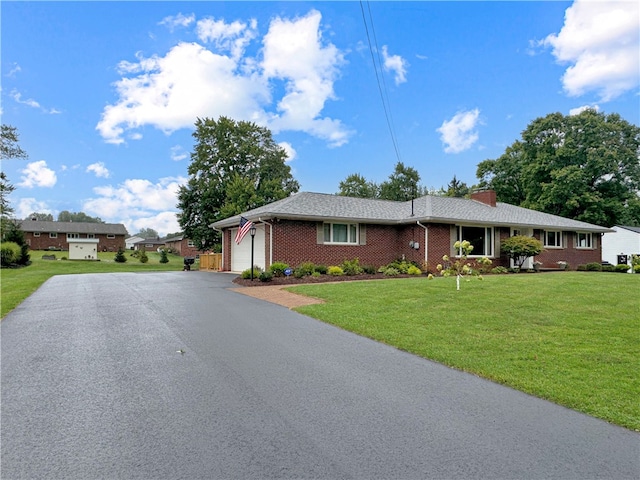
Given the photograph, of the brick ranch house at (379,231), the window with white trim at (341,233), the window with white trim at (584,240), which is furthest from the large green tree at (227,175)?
the window with white trim at (584,240)

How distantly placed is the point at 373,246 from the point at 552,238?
39.9ft

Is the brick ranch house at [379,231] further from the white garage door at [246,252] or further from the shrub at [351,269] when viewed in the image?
the shrub at [351,269]

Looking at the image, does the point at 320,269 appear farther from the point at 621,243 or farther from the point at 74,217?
the point at 74,217

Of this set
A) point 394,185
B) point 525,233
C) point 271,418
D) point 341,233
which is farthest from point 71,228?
point 271,418

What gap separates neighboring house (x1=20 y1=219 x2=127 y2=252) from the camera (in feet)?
193

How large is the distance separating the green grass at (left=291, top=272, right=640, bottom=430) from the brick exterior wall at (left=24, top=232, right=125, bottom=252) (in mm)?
61396

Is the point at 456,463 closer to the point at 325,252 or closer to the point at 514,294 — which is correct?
the point at 514,294

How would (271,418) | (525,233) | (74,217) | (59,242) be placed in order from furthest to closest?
1. (74,217)
2. (59,242)
3. (525,233)
4. (271,418)

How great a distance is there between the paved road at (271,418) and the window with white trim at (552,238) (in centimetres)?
2160

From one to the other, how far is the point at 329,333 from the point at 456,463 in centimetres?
431

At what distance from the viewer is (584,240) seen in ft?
82.8

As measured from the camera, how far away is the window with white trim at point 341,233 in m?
19.1

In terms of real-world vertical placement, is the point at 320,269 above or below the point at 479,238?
below

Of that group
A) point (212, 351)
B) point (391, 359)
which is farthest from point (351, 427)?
point (212, 351)
